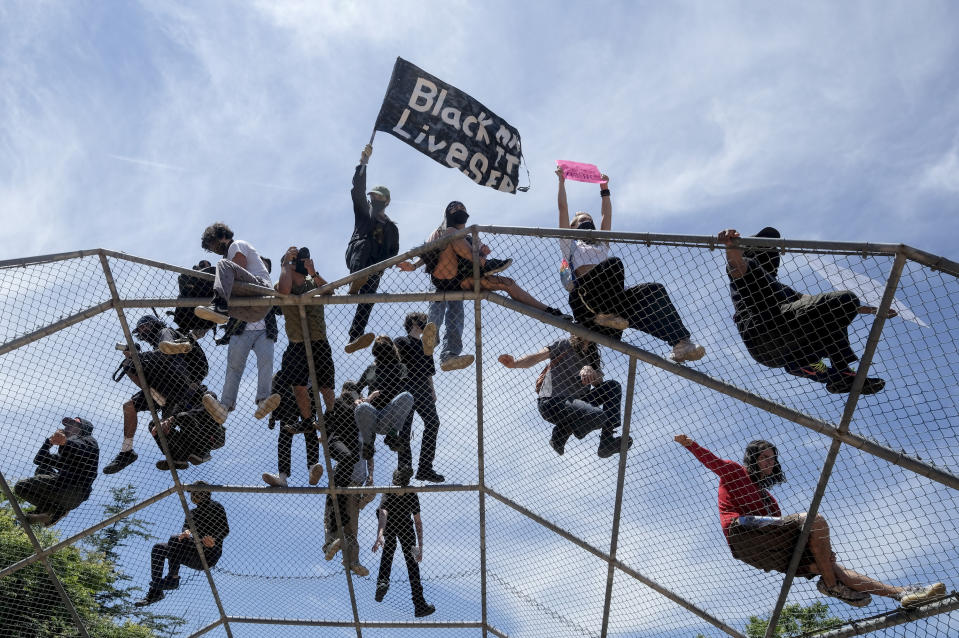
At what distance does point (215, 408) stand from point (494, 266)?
341 cm

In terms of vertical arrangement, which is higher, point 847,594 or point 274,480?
point 274,480

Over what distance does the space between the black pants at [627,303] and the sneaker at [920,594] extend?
2.69 m

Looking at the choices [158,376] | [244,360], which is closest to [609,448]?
[244,360]

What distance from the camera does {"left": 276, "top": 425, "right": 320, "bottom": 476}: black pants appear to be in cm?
967

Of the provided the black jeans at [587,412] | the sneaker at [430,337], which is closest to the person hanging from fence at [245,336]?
the sneaker at [430,337]

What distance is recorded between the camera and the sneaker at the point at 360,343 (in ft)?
30.4

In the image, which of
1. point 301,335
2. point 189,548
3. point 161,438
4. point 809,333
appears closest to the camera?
point 809,333

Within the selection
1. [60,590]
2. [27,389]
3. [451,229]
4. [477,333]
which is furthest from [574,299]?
[60,590]

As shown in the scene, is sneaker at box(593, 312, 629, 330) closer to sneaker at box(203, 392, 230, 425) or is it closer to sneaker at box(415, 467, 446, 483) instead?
sneaker at box(415, 467, 446, 483)

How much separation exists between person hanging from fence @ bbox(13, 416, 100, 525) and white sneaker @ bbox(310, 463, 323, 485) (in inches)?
94.9

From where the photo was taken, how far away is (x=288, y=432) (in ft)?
31.7

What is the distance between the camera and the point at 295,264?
9.20 meters

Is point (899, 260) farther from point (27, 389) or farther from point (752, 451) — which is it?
point (27, 389)

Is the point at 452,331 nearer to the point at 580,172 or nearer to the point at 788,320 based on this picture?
the point at 580,172
